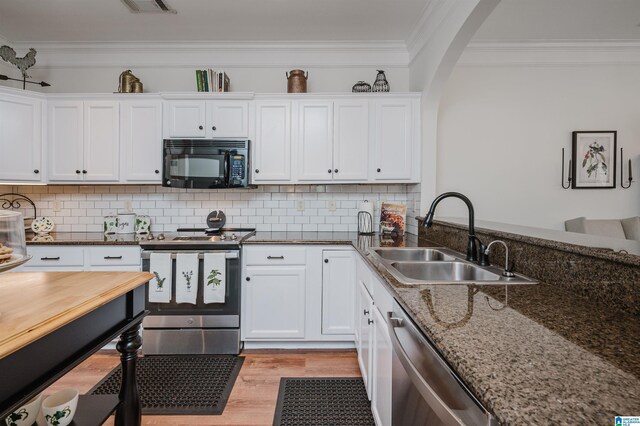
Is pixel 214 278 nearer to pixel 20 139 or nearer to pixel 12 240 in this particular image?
pixel 12 240

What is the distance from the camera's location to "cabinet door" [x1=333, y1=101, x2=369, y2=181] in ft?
9.98

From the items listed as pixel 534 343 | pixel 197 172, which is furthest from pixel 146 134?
pixel 534 343

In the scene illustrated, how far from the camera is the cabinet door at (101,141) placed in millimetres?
3051

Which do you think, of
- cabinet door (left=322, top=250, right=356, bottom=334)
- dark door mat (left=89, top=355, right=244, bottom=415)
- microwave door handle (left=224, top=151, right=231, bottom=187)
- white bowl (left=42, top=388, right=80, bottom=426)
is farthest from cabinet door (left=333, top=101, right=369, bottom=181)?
white bowl (left=42, top=388, right=80, bottom=426)

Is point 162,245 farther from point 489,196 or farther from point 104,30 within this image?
point 489,196

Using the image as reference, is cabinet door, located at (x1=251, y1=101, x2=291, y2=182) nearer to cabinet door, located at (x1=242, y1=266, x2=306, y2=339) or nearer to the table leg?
cabinet door, located at (x1=242, y1=266, x2=306, y2=339)

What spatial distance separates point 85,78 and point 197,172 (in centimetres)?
160

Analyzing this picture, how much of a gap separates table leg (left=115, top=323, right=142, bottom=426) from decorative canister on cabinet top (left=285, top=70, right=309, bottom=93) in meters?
2.36

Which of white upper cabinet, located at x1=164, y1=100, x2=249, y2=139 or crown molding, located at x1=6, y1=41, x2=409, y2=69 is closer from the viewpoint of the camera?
white upper cabinet, located at x1=164, y1=100, x2=249, y2=139

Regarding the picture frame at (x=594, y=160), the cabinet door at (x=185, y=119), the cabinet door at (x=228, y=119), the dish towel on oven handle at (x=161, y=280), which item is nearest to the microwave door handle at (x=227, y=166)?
the cabinet door at (x=228, y=119)

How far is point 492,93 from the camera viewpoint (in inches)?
130

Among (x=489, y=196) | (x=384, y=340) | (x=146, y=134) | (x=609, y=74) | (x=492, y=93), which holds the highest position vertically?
(x=609, y=74)

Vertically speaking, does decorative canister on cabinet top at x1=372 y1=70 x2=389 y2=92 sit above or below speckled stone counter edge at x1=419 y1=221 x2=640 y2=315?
above

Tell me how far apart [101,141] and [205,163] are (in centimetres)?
98
